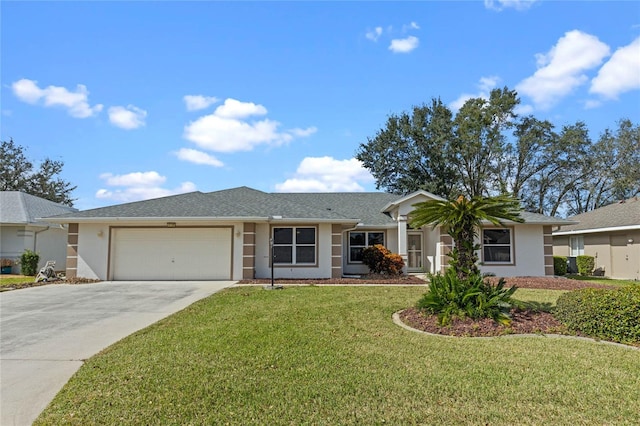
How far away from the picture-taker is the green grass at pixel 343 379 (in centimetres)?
370

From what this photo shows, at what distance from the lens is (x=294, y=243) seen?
1656cm

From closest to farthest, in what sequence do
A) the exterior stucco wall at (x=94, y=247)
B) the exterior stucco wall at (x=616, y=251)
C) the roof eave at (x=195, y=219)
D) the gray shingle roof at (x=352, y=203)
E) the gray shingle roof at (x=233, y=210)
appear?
the roof eave at (x=195, y=219), the gray shingle roof at (x=233, y=210), the exterior stucco wall at (x=94, y=247), the exterior stucco wall at (x=616, y=251), the gray shingle roof at (x=352, y=203)

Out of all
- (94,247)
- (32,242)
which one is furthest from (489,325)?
(32,242)

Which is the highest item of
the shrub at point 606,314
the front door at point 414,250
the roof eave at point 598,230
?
the roof eave at point 598,230

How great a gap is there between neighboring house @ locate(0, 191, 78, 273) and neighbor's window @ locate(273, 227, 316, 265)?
38.3 ft

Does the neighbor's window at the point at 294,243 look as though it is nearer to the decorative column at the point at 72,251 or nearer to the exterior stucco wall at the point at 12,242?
the decorative column at the point at 72,251

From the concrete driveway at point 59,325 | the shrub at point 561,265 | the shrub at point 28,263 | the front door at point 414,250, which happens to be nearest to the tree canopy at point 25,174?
the shrub at point 28,263

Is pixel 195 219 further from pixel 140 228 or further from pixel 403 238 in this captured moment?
pixel 403 238

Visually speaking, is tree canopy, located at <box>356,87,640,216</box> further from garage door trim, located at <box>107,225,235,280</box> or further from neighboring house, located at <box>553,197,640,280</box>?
garage door trim, located at <box>107,225,235,280</box>

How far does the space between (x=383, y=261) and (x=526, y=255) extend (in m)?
6.85

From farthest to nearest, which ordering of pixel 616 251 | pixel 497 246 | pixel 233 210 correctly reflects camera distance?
pixel 616 251 < pixel 497 246 < pixel 233 210

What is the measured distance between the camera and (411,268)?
779 inches

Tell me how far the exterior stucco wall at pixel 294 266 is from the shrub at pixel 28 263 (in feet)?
38.7

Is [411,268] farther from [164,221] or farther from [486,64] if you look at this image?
[164,221]
